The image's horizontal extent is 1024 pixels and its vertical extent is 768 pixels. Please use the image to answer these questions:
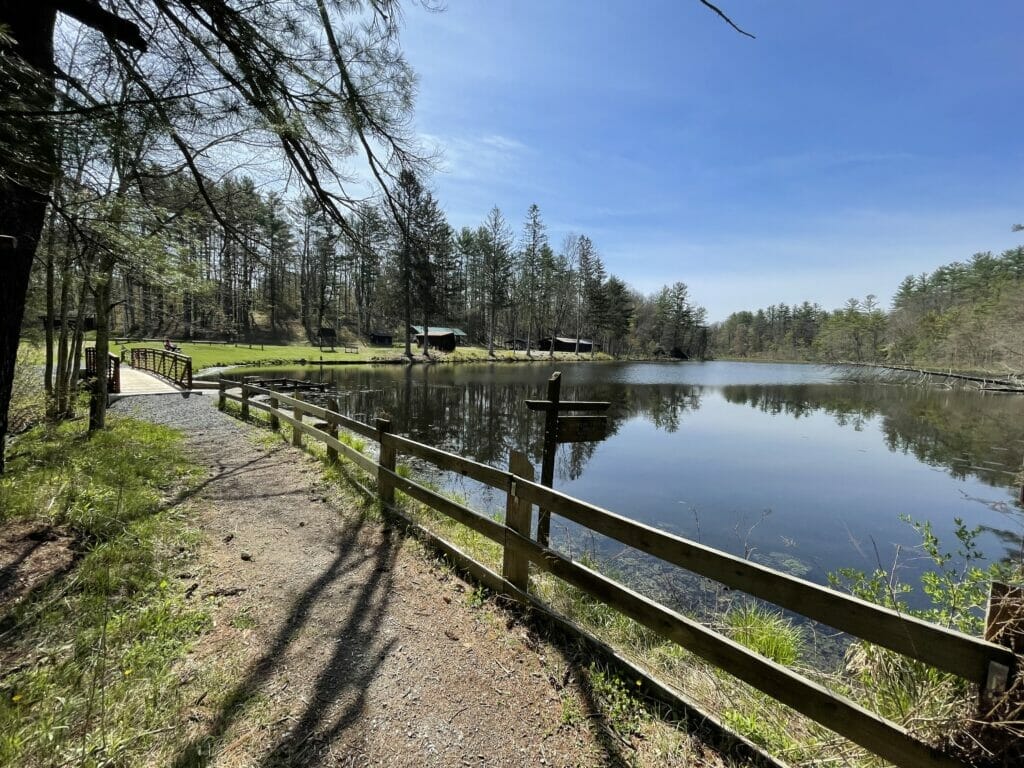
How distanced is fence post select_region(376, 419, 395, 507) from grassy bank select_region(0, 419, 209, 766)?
1900mm

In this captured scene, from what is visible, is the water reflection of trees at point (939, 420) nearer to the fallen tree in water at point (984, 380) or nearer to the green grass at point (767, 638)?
the fallen tree in water at point (984, 380)

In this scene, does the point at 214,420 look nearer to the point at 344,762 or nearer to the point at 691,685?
the point at 344,762

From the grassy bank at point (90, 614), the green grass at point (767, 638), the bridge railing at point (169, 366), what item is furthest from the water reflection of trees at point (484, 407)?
the bridge railing at point (169, 366)

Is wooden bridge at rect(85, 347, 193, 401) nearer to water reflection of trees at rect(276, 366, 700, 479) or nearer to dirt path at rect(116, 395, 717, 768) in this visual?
water reflection of trees at rect(276, 366, 700, 479)

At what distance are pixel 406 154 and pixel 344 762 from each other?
477 centimetres

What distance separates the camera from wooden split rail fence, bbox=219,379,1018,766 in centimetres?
166

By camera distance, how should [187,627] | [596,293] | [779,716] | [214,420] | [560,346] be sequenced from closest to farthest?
[779,716], [187,627], [214,420], [596,293], [560,346]

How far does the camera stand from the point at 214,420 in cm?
1126

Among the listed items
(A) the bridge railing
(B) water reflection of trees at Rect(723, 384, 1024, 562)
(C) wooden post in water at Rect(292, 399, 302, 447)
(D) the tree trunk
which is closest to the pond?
(B) water reflection of trees at Rect(723, 384, 1024, 562)

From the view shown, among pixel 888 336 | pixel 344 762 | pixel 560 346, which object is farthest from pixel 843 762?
pixel 888 336

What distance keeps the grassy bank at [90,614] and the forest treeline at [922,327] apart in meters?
17.3

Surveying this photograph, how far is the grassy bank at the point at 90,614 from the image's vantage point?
213cm

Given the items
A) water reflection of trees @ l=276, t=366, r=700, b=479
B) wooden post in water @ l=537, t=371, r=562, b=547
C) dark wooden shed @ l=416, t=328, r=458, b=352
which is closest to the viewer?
wooden post in water @ l=537, t=371, r=562, b=547

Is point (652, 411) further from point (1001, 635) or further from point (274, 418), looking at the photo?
point (1001, 635)
